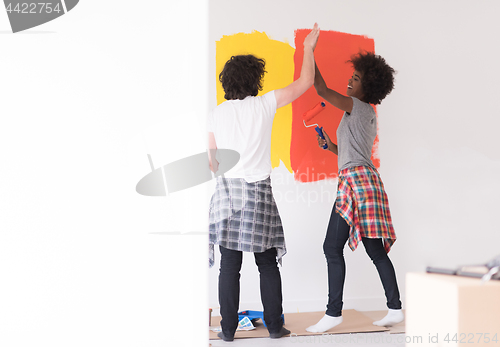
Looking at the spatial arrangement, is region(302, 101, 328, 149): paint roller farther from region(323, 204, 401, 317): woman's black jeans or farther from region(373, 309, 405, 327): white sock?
region(373, 309, 405, 327): white sock

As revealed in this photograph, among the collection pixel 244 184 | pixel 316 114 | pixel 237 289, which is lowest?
pixel 237 289

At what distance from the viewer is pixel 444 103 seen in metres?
2.48

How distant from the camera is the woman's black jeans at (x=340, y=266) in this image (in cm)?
189

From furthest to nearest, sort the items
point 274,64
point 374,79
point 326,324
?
point 274,64, point 374,79, point 326,324

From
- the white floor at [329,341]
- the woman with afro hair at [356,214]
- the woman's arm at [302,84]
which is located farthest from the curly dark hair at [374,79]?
the white floor at [329,341]

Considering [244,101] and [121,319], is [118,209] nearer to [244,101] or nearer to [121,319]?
[121,319]

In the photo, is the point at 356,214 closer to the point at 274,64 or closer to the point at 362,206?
the point at 362,206

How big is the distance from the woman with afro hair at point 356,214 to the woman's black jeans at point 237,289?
8.3 inches

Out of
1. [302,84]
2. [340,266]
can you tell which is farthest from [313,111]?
[340,266]

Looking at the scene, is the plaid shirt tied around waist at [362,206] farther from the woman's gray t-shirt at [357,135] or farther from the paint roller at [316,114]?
the paint roller at [316,114]

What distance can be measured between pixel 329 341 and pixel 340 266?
1.05 feet

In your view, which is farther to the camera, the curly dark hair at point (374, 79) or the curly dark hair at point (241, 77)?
the curly dark hair at point (374, 79)

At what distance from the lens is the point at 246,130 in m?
1.76

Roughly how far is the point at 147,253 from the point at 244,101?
91 centimetres
